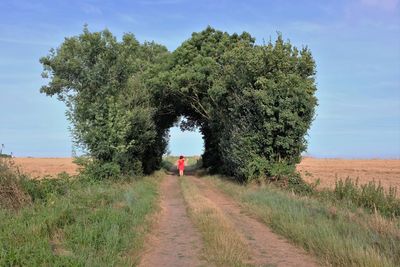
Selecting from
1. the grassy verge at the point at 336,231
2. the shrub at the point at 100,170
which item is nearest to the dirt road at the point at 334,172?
the shrub at the point at 100,170

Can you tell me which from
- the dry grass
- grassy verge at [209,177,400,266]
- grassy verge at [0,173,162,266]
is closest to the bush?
grassy verge at [0,173,162,266]

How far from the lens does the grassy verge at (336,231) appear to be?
8.38m

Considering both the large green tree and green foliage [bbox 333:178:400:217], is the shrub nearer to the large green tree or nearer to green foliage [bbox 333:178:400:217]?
the large green tree

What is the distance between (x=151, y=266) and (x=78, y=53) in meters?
21.5

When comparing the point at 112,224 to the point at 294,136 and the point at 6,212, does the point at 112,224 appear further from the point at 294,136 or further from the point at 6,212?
the point at 294,136

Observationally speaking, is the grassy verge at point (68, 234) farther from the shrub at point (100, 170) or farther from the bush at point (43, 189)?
the shrub at point (100, 170)

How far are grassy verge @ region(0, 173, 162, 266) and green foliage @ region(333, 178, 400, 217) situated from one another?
25.5 feet

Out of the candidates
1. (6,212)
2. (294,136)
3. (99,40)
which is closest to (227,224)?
(6,212)

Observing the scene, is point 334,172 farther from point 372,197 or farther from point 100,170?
point 372,197

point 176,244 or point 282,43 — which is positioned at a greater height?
point 282,43

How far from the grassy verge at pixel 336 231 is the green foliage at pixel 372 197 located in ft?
4.65

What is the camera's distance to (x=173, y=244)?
10.9m

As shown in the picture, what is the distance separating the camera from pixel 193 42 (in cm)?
3972

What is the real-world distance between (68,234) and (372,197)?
11.0 m
